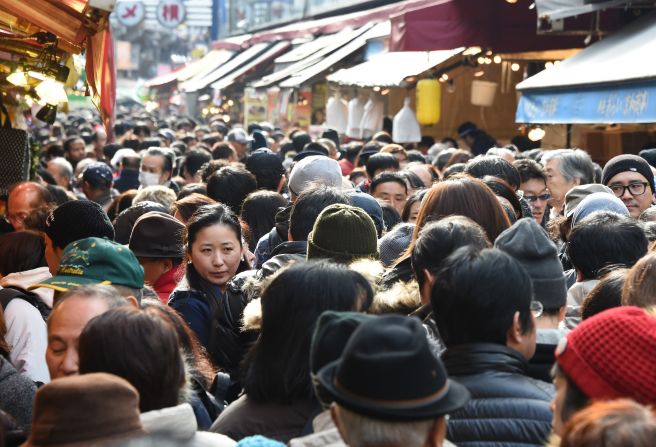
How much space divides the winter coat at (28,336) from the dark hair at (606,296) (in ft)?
7.31

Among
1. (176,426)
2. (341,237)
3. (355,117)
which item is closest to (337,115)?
(355,117)

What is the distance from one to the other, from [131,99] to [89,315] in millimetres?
62972

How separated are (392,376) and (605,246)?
8.82 feet

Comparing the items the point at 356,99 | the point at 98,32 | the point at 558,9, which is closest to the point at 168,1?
the point at 356,99

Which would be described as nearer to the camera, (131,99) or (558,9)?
(558,9)

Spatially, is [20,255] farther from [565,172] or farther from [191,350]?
[565,172]

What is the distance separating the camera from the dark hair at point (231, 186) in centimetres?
793

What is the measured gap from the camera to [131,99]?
6531cm

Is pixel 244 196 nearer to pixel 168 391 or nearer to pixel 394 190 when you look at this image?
pixel 394 190

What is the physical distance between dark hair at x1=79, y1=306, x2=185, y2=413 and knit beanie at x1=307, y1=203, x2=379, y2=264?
163cm

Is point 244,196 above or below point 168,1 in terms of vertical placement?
below

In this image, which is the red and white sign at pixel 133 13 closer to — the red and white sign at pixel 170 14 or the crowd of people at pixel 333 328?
the red and white sign at pixel 170 14

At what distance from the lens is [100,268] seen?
4.45 metres

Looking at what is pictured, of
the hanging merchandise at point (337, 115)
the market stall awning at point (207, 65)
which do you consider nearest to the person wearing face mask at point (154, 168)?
the hanging merchandise at point (337, 115)
